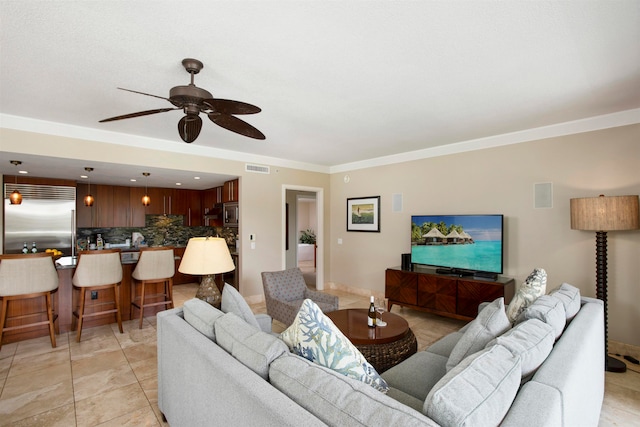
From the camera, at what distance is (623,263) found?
3.19 meters

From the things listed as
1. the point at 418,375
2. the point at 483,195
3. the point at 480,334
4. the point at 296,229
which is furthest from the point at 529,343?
the point at 296,229

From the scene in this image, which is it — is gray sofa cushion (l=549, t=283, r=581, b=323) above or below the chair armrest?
above

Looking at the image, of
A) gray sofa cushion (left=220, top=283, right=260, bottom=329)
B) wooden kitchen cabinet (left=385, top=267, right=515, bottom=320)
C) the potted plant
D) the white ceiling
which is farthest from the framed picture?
the potted plant

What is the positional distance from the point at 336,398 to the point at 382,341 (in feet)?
5.13

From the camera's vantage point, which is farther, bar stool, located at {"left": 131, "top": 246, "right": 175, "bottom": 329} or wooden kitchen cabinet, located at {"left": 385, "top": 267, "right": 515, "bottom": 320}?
bar stool, located at {"left": 131, "top": 246, "right": 175, "bottom": 329}

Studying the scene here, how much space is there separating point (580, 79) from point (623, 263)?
6.80 ft

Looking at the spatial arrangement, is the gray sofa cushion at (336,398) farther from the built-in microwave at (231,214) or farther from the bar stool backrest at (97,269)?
the built-in microwave at (231,214)

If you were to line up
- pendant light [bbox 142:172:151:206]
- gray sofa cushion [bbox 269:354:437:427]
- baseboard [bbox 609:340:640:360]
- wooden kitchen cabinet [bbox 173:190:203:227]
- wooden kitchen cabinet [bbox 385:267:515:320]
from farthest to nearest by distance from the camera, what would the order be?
1. wooden kitchen cabinet [bbox 173:190:203:227]
2. pendant light [bbox 142:172:151:206]
3. wooden kitchen cabinet [bbox 385:267:515:320]
4. baseboard [bbox 609:340:640:360]
5. gray sofa cushion [bbox 269:354:437:427]

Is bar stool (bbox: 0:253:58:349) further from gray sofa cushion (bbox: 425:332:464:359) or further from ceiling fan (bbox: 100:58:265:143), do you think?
gray sofa cushion (bbox: 425:332:464:359)

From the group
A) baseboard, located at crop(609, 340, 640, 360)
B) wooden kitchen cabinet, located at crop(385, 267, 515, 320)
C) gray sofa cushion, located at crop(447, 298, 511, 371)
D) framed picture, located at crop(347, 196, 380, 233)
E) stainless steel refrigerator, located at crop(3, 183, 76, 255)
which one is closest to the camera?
gray sofa cushion, located at crop(447, 298, 511, 371)

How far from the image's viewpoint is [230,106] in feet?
6.77

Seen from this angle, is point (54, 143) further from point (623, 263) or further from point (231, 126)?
point (623, 263)

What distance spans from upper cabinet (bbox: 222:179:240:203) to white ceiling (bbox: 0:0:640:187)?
1.79m

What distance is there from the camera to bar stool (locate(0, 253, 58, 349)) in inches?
124
